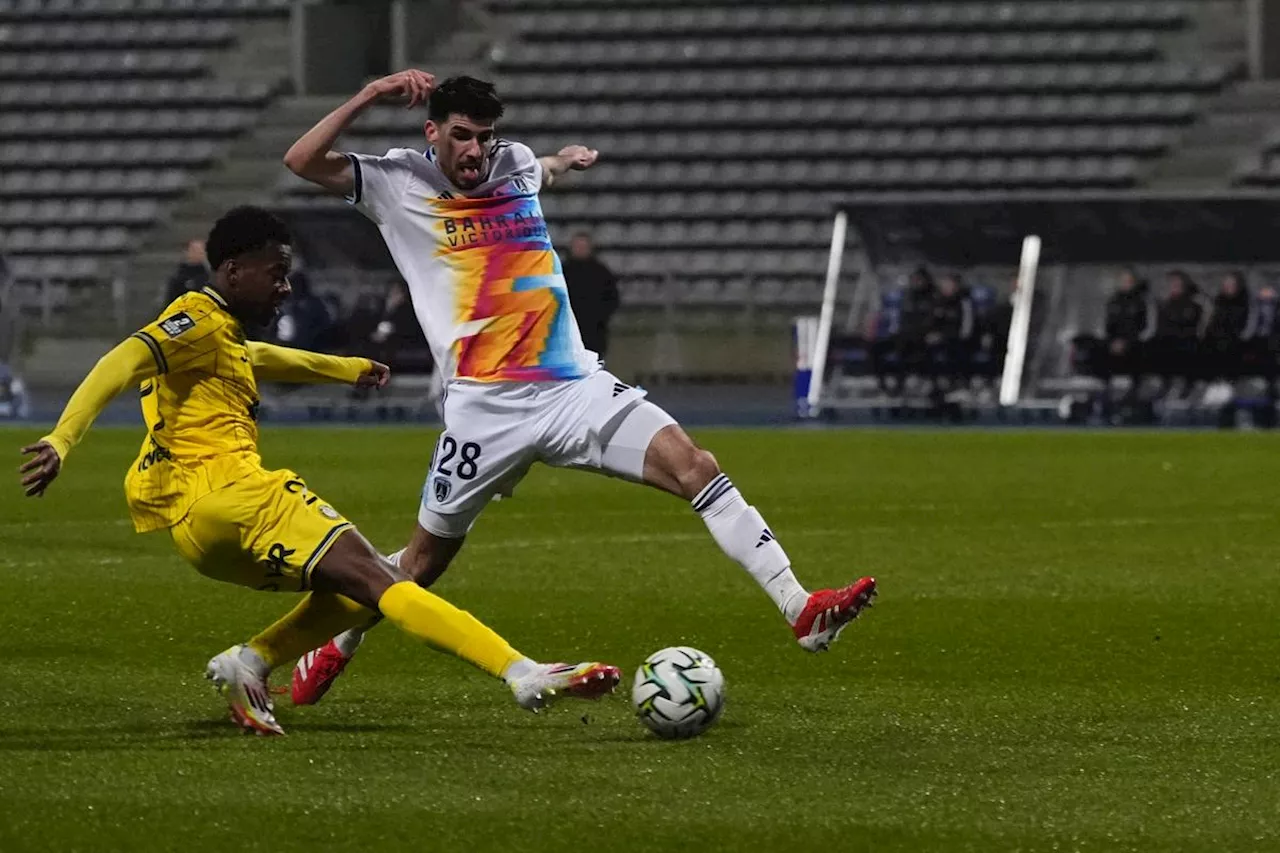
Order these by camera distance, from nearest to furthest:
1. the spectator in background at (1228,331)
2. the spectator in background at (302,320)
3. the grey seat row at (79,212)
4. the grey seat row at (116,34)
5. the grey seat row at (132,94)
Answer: the spectator in background at (1228,331) < the spectator in background at (302,320) < the grey seat row at (79,212) < the grey seat row at (132,94) < the grey seat row at (116,34)

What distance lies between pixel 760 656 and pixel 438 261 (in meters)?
1.86

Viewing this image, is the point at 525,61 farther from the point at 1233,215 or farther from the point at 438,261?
the point at 438,261

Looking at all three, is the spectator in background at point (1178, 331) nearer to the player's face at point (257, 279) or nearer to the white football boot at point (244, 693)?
the player's face at point (257, 279)

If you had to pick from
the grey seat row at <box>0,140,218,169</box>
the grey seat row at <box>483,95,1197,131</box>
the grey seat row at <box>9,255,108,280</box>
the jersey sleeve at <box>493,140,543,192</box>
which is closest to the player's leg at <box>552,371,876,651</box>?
the jersey sleeve at <box>493,140,543,192</box>

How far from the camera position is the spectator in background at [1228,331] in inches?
881

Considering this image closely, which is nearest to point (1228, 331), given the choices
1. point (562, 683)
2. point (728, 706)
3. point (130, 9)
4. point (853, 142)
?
point (853, 142)

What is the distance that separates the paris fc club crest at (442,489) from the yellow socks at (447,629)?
34.8 inches

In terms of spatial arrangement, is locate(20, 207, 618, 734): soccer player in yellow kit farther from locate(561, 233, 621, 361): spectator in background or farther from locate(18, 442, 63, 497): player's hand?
locate(561, 233, 621, 361): spectator in background

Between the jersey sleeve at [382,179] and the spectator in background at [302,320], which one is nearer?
the jersey sleeve at [382,179]

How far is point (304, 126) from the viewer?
32.8m

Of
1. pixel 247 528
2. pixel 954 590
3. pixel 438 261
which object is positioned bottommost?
pixel 954 590

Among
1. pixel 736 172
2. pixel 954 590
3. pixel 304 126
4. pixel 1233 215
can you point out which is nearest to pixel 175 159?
pixel 304 126

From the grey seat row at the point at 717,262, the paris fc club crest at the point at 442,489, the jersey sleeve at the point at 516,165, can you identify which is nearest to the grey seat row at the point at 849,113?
the grey seat row at the point at 717,262

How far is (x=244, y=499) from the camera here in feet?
20.7
